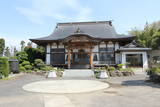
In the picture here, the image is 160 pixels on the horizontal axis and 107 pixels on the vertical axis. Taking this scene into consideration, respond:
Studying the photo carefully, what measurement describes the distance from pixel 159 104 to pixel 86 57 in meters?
13.4

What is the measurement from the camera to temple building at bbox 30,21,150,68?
50.1 ft

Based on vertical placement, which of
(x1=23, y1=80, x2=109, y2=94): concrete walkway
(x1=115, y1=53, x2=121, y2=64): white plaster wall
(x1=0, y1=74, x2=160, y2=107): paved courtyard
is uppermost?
(x1=115, y1=53, x2=121, y2=64): white plaster wall

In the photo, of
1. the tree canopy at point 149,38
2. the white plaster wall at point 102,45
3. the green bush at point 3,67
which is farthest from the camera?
the tree canopy at point 149,38

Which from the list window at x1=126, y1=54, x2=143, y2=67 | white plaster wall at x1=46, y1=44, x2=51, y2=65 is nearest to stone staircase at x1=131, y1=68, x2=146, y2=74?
window at x1=126, y1=54, x2=143, y2=67

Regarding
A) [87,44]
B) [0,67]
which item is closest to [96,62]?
[87,44]

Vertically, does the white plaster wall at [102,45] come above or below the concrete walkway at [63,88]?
above

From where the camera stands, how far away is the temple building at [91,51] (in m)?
15.3

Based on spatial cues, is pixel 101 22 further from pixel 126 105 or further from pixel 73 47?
pixel 126 105

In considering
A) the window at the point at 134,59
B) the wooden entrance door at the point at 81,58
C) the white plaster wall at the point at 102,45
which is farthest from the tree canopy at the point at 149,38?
the wooden entrance door at the point at 81,58

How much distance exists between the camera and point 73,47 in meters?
16.4

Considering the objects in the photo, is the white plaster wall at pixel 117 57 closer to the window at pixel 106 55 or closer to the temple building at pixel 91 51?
the temple building at pixel 91 51

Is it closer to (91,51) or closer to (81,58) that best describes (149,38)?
(91,51)

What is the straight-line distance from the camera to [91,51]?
16.3m

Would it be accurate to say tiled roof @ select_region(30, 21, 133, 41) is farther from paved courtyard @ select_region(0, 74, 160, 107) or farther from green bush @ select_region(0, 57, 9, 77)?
paved courtyard @ select_region(0, 74, 160, 107)
